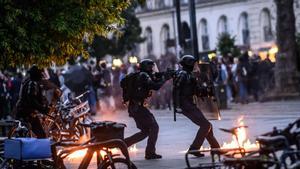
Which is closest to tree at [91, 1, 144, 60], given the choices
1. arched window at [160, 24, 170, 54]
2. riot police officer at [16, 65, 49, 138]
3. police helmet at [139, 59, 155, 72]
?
arched window at [160, 24, 170, 54]

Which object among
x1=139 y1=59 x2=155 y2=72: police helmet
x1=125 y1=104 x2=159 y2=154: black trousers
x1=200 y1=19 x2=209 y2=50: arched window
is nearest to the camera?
x1=139 y1=59 x2=155 y2=72: police helmet

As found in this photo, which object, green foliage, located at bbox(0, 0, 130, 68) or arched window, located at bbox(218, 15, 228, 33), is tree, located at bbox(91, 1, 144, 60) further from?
green foliage, located at bbox(0, 0, 130, 68)

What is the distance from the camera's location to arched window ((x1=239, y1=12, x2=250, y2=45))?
6504cm

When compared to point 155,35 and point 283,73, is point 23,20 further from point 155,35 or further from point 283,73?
point 155,35

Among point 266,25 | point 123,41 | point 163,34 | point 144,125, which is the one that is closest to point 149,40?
point 163,34

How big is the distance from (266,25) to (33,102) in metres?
48.5

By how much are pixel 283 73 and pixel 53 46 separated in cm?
1768

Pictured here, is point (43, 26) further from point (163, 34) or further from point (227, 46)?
point (163, 34)

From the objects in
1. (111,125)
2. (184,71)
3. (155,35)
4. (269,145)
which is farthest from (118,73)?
(155,35)

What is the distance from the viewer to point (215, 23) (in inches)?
2709

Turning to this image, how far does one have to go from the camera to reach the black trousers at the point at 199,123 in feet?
49.4

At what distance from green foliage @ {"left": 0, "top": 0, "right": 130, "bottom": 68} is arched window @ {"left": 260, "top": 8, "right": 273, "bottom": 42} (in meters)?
47.7

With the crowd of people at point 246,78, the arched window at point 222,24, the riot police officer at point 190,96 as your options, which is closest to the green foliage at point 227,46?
the crowd of people at point 246,78

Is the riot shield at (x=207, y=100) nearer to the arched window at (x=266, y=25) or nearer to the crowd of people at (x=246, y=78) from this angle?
the crowd of people at (x=246, y=78)
